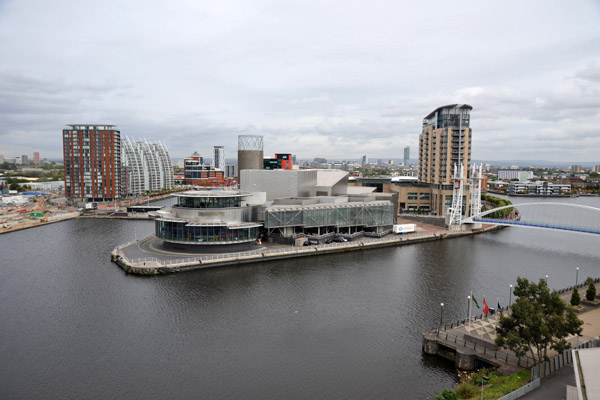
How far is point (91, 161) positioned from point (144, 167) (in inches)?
1169

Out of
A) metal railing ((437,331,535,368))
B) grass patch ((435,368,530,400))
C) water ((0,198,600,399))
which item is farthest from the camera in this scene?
metal railing ((437,331,535,368))

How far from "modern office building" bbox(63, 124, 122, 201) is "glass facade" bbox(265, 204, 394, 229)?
66599 mm

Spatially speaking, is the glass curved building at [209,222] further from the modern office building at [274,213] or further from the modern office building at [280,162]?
the modern office building at [280,162]

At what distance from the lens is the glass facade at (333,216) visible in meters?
54.0

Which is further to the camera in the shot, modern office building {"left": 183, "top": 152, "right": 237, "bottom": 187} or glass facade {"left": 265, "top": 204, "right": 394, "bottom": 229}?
modern office building {"left": 183, "top": 152, "right": 237, "bottom": 187}

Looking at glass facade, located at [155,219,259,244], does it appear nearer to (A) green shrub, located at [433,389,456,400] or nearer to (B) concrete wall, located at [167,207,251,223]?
(B) concrete wall, located at [167,207,251,223]

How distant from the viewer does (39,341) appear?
88.8ft

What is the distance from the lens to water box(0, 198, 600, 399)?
22.5 m

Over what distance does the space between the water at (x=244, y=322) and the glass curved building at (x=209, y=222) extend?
5790mm

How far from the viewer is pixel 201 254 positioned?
47.4 m

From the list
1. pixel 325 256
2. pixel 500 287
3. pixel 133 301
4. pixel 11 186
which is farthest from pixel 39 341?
pixel 11 186

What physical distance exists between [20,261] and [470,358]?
49414mm

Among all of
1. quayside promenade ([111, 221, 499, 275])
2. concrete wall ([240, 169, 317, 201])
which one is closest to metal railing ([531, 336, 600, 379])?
quayside promenade ([111, 221, 499, 275])

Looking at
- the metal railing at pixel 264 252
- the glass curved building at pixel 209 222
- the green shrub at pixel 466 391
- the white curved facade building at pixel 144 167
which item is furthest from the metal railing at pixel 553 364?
the white curved facade building at pixel 144 167
